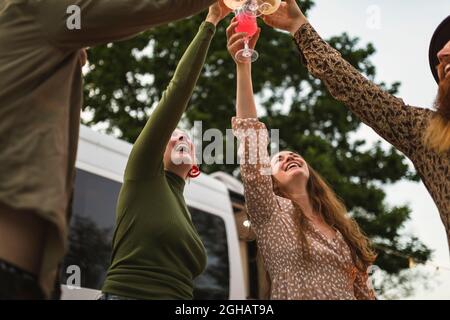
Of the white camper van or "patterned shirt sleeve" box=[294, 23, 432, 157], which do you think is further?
the white camper van

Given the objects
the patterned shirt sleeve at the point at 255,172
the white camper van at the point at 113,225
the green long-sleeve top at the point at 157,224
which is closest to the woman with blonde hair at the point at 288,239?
the patterned shirt sleeve at the point at 255,172

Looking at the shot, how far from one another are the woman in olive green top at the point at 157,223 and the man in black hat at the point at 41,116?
2.10 ft

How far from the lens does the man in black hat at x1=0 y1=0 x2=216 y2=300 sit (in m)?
1.68

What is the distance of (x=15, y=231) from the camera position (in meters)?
1.72

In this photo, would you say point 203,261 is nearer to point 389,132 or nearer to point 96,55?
point 389,132

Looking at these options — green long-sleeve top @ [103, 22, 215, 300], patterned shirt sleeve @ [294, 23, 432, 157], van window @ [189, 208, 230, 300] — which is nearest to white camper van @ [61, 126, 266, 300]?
van window @ [189, 208, 230, 300]

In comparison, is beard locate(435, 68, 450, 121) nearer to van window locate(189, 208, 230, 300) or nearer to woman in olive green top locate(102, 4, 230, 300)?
woman in olive green top locate(102, 4, 230, 300)

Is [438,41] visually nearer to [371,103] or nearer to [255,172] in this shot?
[371,103]

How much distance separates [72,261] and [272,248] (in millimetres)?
2274

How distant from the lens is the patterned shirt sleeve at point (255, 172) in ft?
8.91

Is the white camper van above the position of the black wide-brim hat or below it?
above

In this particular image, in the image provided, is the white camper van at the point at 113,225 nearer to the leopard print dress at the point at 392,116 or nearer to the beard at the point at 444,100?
the leopard print dress at the point at 392,116

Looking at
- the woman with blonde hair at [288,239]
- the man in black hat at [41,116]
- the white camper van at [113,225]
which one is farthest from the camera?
the white camper van at [113,225]
